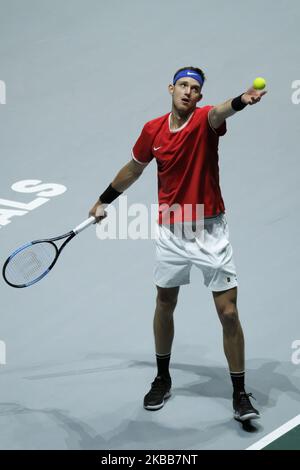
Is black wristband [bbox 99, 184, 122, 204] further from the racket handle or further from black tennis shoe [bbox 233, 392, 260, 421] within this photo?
black tennis shoe [bbox 233, 392, 260, 421]

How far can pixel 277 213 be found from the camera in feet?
25.8

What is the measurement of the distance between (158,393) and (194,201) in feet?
4.42

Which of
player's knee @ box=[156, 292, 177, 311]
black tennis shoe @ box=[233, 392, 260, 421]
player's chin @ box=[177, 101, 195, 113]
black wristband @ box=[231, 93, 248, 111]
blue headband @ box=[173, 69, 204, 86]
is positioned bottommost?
black tennis shoe @ box=[233, 392, 260, 421]

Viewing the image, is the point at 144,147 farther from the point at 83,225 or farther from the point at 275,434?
the point at 275,434

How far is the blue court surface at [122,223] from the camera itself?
5.26 m

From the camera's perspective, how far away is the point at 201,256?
5090 mm

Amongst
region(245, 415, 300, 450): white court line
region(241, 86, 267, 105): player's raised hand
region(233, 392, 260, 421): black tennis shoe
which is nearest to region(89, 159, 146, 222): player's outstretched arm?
region(241, 86, 267, 105): player's raised hand

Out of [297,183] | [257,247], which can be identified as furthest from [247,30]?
[257,247]

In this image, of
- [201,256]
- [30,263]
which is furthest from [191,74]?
[30,263]

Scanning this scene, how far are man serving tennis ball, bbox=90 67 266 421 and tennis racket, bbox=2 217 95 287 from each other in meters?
0.61

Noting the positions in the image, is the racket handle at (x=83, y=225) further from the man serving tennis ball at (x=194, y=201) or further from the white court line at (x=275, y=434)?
the white court line at (x=275, y=434)

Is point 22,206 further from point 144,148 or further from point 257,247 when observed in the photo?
point 144,148

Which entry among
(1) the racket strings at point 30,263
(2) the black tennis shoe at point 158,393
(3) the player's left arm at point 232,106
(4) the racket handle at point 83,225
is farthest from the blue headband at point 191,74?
(2) the black tennis shoe at point 158,393

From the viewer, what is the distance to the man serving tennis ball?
16.3ft
